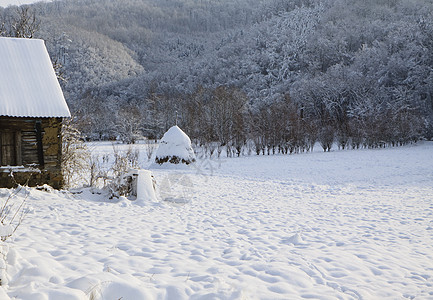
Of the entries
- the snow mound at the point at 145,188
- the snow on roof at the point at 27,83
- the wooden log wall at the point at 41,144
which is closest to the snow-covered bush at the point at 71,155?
the wooden log wall at the point at 41,144

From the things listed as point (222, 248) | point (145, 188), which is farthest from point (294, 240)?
point (145, 188)

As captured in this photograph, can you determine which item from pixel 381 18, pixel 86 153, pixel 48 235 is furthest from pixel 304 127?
pixel 381 18

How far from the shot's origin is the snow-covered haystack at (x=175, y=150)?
2229 centimetres

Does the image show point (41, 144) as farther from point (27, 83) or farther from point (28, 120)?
point (27, 83)

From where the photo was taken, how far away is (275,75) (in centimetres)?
7262

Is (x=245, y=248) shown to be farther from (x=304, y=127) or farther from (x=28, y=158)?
(x=304, y=127)

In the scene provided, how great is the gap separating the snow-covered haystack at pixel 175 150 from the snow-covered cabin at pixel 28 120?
1134cm

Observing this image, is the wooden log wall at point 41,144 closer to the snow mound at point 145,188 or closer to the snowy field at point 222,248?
the snowy field at point 222,248

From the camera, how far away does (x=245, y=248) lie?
5715 millimetres

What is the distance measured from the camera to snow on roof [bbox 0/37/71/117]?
404 inches

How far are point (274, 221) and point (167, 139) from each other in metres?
15.7

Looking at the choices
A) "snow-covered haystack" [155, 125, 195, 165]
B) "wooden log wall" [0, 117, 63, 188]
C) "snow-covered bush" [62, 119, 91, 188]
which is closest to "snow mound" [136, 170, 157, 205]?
"wooden log wall" [0, 117, 63, 188]

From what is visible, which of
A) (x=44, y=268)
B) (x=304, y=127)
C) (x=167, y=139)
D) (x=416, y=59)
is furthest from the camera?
(x=416, y=59)

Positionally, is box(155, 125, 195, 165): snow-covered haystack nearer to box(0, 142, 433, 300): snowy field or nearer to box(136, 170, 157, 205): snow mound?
box(0, 142, 433, 300): snowy field
